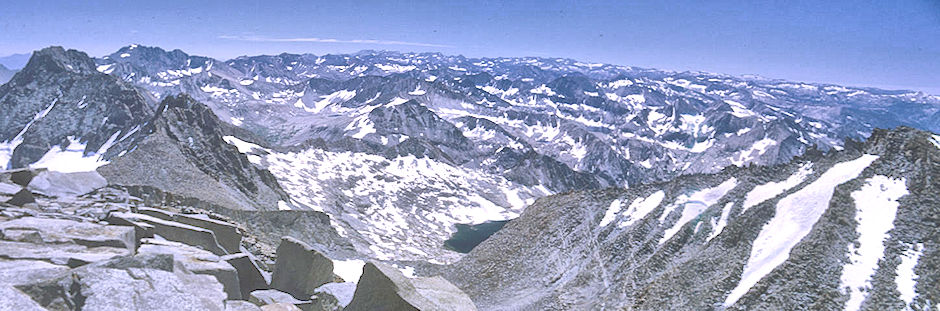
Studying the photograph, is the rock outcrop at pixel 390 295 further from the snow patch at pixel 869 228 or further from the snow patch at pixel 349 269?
the snow patch at pixel 349 269

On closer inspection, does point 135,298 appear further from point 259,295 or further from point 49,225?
point 49,225

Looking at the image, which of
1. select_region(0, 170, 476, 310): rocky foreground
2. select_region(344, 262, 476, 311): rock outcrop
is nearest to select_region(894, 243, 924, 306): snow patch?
select_region(0, 170, 476, 310): rocky foreground

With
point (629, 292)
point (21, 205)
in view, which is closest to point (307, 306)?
point (21, 205)

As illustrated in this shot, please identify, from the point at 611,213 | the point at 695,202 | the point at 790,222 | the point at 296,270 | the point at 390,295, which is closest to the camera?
the point at 390,295

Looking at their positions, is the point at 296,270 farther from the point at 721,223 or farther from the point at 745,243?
the point at 721,223

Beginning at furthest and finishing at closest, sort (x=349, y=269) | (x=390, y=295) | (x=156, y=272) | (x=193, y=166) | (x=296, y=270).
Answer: (x=193, y=166)
(x=349, y=269)
(x=296, y=270)
(x=390, y=295)
(x=156, y=272)

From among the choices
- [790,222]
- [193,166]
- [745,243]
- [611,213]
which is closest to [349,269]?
[611,213]
